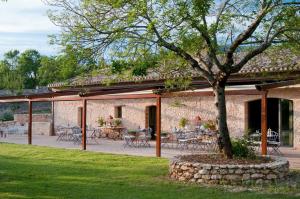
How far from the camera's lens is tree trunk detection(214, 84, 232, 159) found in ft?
37.2

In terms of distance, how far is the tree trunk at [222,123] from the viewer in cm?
1133

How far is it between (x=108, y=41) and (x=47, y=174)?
11.9ft

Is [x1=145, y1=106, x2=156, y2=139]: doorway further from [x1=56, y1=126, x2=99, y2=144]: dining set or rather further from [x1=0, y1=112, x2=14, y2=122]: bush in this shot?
[x1=0, y1=112, x2=14, y2=122]: bush

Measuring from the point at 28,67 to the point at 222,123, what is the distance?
4563 centimetres

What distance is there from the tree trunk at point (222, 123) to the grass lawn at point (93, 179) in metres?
1.54

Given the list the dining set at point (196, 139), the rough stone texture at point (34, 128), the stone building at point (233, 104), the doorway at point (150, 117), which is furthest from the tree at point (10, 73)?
the dining set at point (196, 139)

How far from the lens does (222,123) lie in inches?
446

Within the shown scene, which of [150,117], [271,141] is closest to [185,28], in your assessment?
[271,141]

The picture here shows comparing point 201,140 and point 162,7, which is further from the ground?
Result: point 162,7

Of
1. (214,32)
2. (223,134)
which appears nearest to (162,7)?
(214,32)

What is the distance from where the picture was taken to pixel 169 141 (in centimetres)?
2011

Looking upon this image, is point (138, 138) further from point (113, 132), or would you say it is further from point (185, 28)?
point (185, 28)

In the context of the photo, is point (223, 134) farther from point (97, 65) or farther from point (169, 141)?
point (169, 141)

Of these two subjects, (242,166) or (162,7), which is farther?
(242,166)
